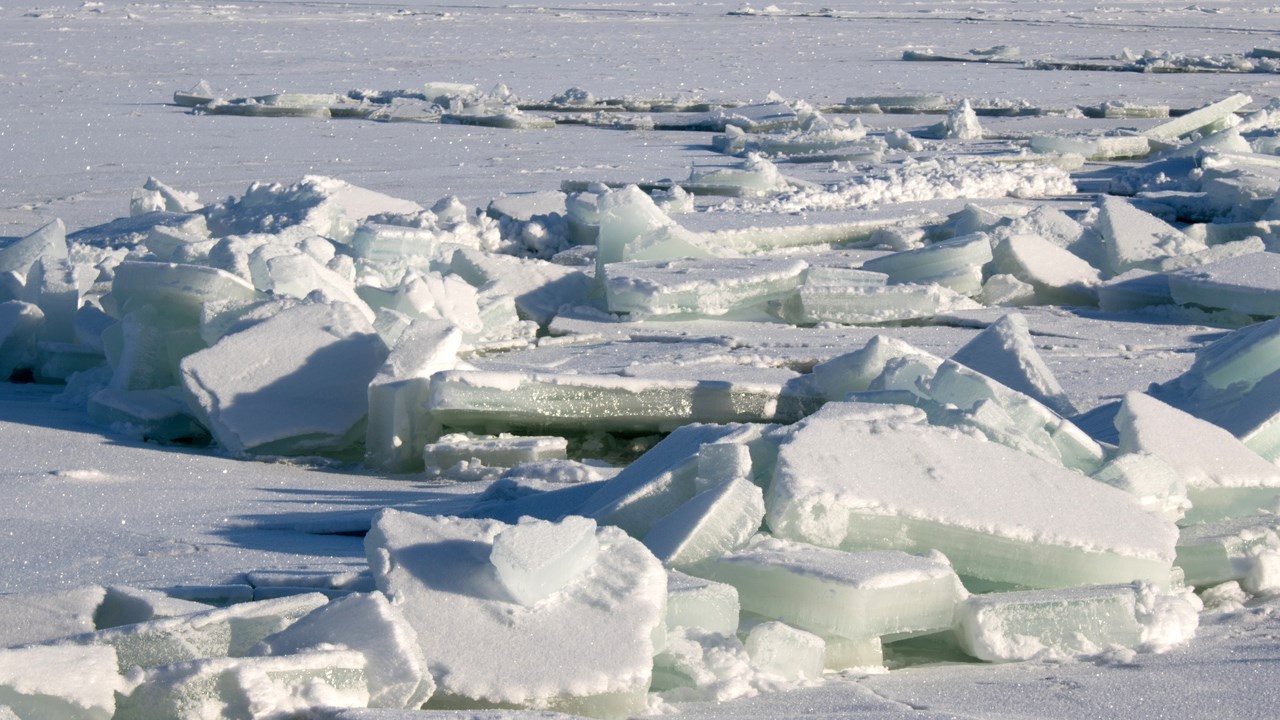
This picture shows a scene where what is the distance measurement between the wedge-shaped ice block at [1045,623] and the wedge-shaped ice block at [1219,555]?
0.30 meters

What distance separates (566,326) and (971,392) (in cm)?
189

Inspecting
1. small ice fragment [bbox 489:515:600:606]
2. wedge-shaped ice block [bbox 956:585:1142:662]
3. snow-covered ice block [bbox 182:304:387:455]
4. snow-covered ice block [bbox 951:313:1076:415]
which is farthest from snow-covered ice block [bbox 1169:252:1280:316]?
small ice fragment [bbox 489:515:600:606]

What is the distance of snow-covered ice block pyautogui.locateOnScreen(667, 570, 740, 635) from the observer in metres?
1.89

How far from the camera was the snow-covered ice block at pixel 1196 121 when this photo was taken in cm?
908

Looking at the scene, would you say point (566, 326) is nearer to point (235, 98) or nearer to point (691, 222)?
point (691, 222)

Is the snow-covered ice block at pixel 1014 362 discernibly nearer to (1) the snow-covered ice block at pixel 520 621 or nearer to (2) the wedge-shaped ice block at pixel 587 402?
(2) the wedge-shaped ice block at pixel 587 402

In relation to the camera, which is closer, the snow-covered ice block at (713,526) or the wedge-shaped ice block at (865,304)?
the snow-covered ice block at (713,526)

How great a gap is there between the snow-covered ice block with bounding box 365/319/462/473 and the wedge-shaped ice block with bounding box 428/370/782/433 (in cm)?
5

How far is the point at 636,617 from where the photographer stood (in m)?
1.79

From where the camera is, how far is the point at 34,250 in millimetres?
4840

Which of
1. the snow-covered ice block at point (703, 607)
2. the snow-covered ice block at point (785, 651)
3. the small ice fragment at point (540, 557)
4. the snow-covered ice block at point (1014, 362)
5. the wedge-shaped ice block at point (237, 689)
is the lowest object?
the snow-covered ice block at point (1014, 362)

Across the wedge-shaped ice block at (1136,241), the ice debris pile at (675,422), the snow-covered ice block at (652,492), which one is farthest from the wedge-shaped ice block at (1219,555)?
the wedge-shaped ice block at (1136,241)

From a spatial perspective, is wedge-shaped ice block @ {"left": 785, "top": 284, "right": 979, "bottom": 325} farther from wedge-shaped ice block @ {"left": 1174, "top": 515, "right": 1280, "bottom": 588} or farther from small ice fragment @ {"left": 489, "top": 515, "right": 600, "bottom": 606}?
small ice fragment @ {"left": 489, "top": 515, "right": 600, "bottom": 606}

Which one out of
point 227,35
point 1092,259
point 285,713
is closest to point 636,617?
point 285,713
